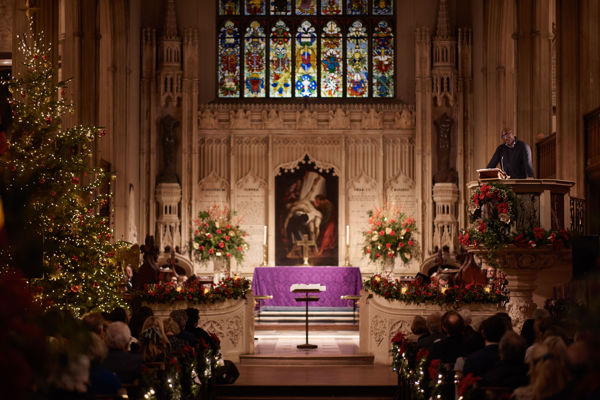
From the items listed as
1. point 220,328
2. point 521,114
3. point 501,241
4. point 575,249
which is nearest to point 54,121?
point 220,328

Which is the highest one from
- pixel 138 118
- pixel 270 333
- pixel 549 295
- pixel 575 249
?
pixel 138 118

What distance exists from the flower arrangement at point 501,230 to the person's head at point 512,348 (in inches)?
149

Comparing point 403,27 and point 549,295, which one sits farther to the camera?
point 403,27

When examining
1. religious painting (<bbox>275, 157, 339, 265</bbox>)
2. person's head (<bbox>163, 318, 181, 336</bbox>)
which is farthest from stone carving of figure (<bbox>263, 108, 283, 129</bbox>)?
person's head (<bbox>163, 318, 181, 336</bbox>)

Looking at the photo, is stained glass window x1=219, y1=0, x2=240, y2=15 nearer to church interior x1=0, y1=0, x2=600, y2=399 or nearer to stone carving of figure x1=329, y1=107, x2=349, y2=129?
church interior x1=0, y1=0, x2=600, y2=399

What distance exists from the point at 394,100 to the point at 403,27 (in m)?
1.64

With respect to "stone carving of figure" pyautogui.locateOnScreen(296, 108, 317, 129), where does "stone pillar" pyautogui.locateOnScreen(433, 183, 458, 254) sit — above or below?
below

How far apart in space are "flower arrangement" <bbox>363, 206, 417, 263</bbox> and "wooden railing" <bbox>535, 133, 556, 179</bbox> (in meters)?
3.43

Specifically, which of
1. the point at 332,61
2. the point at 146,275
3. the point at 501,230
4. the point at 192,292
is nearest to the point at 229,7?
the point at 332,61

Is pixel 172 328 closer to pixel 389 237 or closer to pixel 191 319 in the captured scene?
pixel 191 319

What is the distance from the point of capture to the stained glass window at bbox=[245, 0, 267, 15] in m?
18.2

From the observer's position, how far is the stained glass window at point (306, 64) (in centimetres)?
1805

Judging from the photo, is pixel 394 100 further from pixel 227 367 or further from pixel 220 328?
pixel 227 367

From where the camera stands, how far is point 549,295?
994cm
